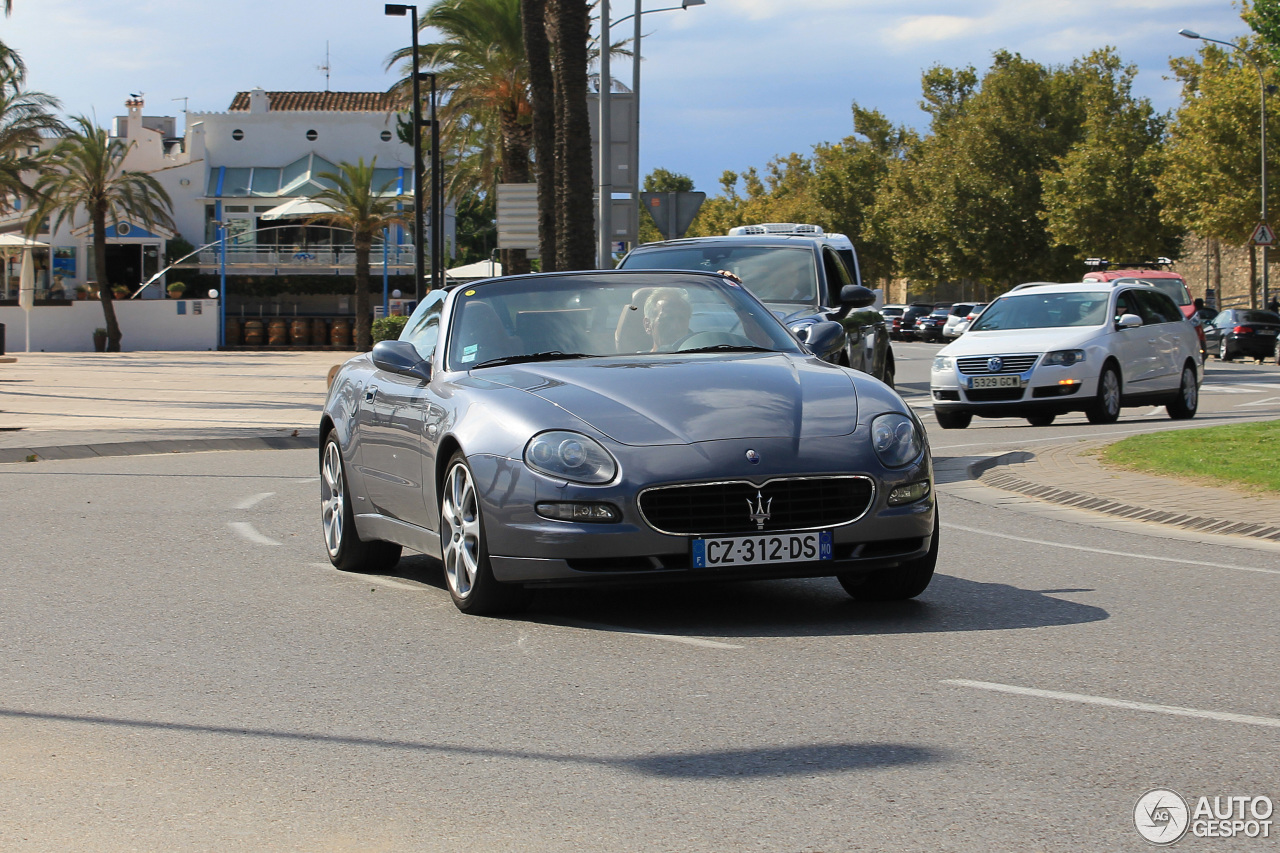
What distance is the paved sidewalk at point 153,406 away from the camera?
1902cm

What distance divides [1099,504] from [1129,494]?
0.31 meters

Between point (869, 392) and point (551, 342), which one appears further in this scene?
point (551, 342)

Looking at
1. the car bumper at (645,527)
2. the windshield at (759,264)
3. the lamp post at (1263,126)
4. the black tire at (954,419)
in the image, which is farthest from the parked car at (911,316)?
the car bumper at (645,527)

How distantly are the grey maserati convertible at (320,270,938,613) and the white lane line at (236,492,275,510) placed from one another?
4.52 m

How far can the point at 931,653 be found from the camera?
633 cm

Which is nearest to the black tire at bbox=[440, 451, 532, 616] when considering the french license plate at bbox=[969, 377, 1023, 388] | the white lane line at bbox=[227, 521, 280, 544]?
the white lane line at bbox=[227, 521, 280, 544]

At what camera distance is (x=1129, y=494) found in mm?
11609

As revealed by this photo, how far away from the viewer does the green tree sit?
6650 centimetres

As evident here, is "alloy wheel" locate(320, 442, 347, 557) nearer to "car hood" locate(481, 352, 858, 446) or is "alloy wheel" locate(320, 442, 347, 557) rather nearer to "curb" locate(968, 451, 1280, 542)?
"car hood" locate(481, 352, 858, 446)

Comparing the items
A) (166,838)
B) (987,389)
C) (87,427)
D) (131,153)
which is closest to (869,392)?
(166,838)

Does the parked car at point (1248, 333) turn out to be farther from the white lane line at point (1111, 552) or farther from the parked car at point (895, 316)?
the white lane line at point (1111, 552)

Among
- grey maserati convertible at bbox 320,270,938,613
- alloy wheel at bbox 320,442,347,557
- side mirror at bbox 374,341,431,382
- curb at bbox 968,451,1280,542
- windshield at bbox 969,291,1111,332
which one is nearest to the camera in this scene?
grey maserati convertible at bbox 320,270,938,613

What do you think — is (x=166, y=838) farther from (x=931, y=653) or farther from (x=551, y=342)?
(x=551, y=342)

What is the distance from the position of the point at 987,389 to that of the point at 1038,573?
33.9 feet
